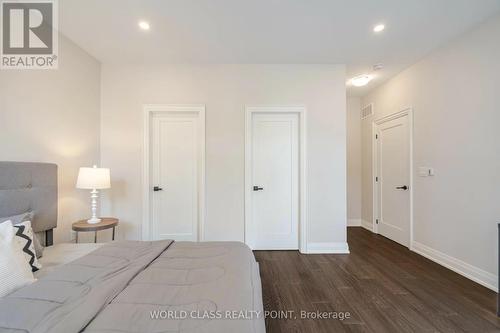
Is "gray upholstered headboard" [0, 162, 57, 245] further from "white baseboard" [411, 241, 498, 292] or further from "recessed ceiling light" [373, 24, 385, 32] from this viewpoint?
"white baseboard" [411, 241, 498, 292]

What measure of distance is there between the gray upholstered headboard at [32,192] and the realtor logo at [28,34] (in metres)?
0.91

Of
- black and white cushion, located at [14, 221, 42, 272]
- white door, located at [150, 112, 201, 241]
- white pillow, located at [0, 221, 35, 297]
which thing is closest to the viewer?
white pillow, located at [0, 221, 35, 297]

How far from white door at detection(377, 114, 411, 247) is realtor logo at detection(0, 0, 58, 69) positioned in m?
4.54

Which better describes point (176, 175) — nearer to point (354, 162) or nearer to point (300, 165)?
point (300, 165)

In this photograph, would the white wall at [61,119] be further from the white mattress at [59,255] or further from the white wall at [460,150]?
the white wall at [460,150]

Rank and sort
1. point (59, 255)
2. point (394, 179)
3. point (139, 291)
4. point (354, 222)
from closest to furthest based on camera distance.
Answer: point (139, 291) → point (59, 255) → point (394, 179) → point (354, 222)

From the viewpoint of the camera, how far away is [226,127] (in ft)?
9.81

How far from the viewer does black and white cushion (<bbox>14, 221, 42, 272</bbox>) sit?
1329 millimetres

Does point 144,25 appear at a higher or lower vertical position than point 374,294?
higher

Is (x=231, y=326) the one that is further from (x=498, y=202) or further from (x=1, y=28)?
(x=1, y=28)

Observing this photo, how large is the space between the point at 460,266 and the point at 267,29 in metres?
3.40

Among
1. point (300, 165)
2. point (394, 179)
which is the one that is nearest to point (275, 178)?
point (300, 165)

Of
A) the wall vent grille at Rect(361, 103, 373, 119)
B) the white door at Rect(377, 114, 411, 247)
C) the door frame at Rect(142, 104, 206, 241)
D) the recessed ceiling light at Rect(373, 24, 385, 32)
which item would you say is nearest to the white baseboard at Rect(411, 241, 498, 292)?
the white door at Rect(377, 114, 411, 247)

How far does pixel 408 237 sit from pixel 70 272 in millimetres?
3917
